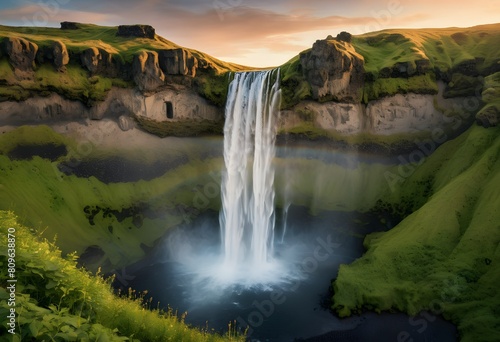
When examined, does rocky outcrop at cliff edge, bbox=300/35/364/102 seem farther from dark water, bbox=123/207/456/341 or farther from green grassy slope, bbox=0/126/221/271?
green grassy slope, bbox=0/126/221/271

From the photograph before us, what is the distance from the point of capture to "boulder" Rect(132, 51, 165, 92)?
190 ft

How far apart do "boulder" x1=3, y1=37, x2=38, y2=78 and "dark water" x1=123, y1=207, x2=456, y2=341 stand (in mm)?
32623

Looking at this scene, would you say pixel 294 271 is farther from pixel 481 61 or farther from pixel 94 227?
pixel 481 61

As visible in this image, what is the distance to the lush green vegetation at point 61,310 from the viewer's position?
27.2 feet

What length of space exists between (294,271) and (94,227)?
92.9 ft

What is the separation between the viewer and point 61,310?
9148 mm

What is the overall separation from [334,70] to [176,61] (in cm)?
2643

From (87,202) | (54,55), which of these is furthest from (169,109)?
(87,202)

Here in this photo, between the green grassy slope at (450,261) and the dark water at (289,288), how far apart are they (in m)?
1.76

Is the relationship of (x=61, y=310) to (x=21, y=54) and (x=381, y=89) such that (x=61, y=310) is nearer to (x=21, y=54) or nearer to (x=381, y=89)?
(x=21, y=54)

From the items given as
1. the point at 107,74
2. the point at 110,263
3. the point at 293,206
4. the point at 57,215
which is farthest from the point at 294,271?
the point at 107,74

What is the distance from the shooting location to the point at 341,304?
113 feet

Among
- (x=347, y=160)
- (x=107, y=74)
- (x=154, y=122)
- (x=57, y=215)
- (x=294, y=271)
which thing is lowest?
(x=294, y=271)

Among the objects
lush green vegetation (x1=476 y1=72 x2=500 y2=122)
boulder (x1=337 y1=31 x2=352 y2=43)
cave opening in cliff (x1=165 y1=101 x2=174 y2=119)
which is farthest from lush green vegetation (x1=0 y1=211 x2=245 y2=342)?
boulder (x1=337 y1=31 x2=352 y2=43)
